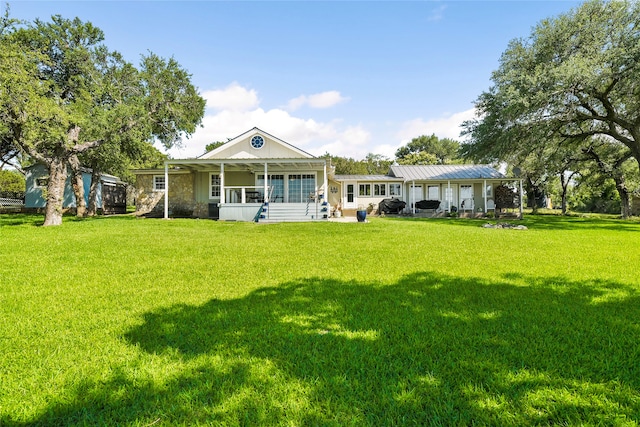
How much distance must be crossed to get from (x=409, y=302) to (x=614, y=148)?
2903 cm

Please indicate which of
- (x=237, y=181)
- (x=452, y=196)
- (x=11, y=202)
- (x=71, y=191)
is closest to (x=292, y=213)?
(x=237, y=181)

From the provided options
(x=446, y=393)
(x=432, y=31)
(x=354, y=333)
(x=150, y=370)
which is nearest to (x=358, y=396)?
(x=446, y=393)

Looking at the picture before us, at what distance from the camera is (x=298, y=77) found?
1559 cm

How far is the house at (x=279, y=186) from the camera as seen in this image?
1692 centimetres

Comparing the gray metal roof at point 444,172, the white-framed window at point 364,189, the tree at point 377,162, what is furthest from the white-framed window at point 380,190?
the tree at point 377,162

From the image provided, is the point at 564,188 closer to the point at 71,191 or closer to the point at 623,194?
the point at 623,194

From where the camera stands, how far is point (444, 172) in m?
25.5

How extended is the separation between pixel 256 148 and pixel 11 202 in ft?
67.3

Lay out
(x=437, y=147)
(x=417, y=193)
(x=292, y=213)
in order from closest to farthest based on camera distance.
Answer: (x=292, y=213)
(x=417, y=193)
(x=437, y=147)

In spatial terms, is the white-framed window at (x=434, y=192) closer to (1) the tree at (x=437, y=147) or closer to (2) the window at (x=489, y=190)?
(2) the window at (x=489, y=190)

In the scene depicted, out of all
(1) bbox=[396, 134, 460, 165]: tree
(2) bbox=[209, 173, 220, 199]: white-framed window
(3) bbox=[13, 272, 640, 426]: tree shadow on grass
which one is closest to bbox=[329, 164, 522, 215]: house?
(2) bbox=[209, 173, 220, 199]: white-framed window

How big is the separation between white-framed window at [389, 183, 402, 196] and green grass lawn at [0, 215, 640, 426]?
63.3 ft

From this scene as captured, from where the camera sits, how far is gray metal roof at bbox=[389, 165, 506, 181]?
24.2 m

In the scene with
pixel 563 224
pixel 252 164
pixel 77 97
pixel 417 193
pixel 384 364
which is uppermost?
pixel 77 97
